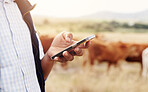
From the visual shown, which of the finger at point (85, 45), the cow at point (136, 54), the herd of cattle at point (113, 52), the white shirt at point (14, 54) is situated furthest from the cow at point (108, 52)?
the white shirt at point (14, 54)

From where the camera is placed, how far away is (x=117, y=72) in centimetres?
802

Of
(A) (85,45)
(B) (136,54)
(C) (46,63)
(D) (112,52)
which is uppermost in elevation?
(A) (85,45)

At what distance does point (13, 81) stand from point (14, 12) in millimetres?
377

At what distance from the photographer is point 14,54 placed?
111cm

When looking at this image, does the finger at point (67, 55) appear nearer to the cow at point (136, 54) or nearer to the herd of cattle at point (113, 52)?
the herd of cattle at point (113, 52)

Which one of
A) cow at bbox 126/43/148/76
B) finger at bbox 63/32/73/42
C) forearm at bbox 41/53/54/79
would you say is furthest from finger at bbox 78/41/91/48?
cow at bbox 126/43/148/76

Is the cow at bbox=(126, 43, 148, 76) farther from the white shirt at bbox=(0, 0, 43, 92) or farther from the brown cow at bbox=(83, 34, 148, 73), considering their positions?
the white shirt at bbox=(0, 0, 43, 92)

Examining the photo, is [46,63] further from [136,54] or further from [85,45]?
[136,54]

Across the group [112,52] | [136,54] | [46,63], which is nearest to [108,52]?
[112,52]

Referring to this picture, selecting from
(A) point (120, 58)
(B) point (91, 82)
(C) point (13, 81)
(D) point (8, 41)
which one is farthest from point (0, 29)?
(A) point (120, 58)

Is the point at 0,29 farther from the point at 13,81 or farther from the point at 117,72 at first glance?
the point at 117,72

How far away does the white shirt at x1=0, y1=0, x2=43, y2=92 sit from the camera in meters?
1.08

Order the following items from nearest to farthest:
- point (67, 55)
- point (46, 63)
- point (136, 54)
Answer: point (67, 55)
point (46, 63)
point (136, 54)

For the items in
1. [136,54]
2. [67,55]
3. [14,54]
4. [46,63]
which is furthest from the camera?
[136,54]
